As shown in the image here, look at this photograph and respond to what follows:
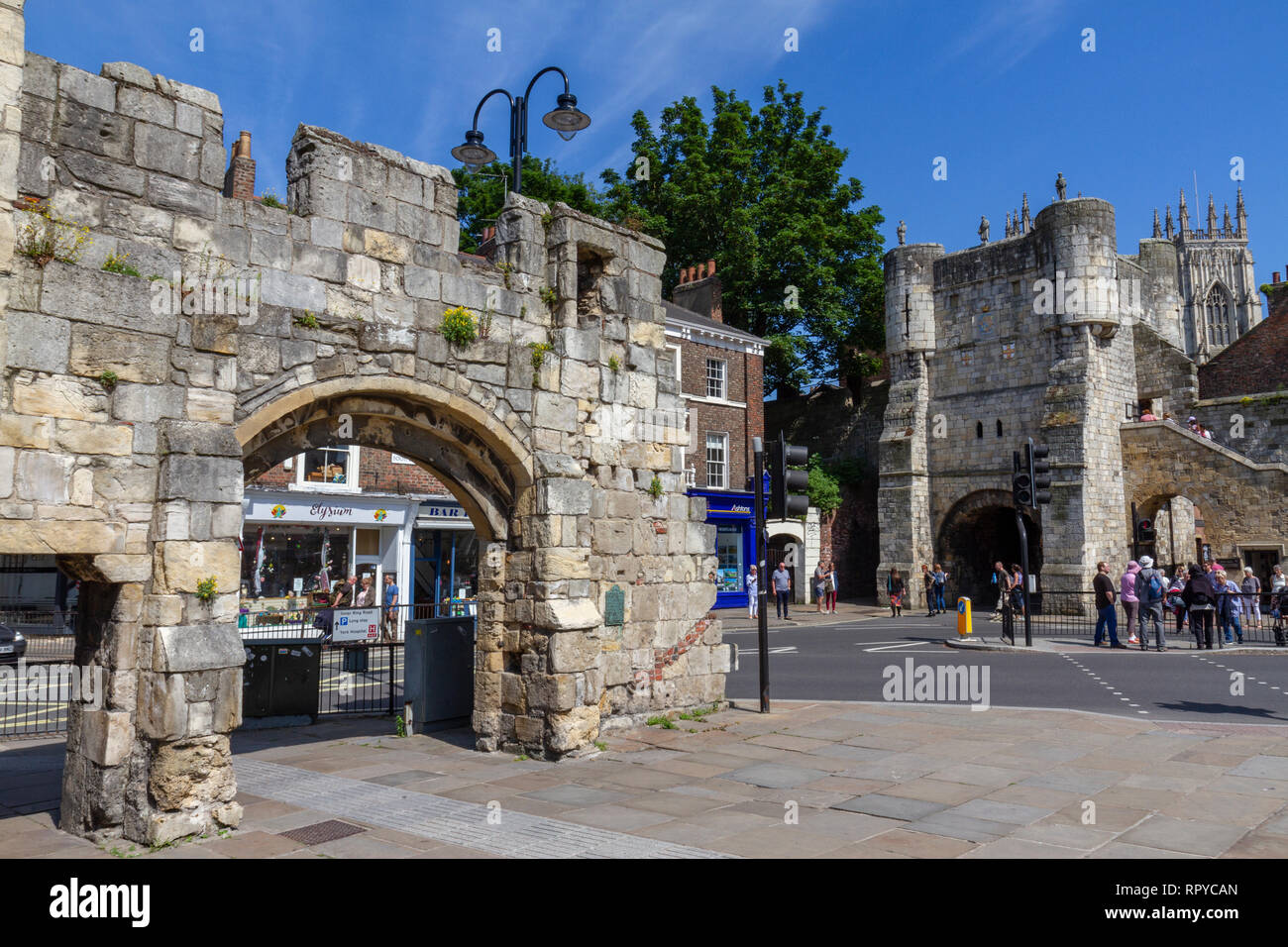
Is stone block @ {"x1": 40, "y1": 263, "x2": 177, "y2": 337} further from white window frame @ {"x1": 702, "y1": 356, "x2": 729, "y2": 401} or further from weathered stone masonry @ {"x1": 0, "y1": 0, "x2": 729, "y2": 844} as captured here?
white window frame @ {"x1": 702, "y1": 356, "x2": 729, "y2": 401}

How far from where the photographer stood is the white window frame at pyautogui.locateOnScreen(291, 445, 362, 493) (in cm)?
2044

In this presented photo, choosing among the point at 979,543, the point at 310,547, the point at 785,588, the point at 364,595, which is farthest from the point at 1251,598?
the point at 310,547

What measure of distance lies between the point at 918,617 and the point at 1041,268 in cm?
1140

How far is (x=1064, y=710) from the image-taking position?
34.8 feet

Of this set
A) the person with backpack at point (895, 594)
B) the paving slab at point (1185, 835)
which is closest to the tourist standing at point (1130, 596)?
the person with backpack at point (895, 594)

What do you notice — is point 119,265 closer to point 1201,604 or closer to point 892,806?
point 892,806

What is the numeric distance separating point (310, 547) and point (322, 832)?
51.8 ft

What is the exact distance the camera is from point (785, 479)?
10.6m

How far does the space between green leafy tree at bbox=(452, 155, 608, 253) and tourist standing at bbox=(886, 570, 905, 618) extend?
15611mm

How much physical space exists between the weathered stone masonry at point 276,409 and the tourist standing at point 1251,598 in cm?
1550

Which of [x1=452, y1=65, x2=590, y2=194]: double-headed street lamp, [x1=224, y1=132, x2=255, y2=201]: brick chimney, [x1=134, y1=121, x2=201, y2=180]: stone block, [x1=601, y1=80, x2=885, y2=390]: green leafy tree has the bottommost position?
[x1=134, y1=121, x2=201, y2=180]: stone block

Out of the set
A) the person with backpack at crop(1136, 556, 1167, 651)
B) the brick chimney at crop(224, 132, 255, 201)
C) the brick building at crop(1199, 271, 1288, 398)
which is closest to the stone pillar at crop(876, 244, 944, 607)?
the brick building at crop(1199, 271, 1288, 398)

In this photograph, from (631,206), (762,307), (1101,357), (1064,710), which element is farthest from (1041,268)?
(1064,710)
